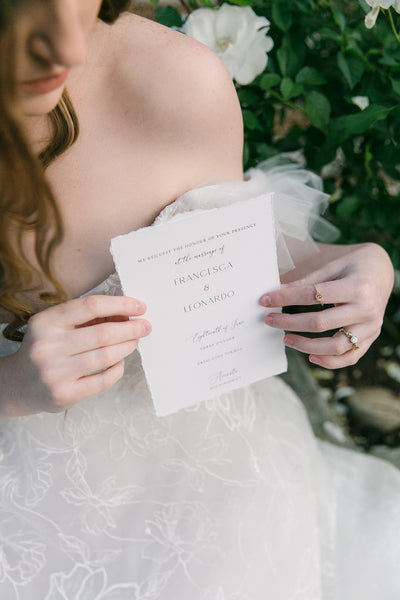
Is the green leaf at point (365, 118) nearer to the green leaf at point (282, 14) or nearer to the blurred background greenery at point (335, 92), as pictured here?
the blurred background greenery at point (335, 92)

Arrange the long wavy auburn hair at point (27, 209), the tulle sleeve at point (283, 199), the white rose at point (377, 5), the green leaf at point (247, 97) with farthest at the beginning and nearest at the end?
1. the green leaf at point (247, 97)
2. the tulle sleeve at point (283, 199)
3. the white rose at point (377, 5)
4. the long wavy auburn hair at point (27, 209)

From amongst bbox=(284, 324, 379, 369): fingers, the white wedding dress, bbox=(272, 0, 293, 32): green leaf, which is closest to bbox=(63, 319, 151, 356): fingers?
the white wedding dress

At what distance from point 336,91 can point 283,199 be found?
41cm

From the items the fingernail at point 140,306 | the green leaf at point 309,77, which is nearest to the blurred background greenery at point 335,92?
the green leaf at point 309,77

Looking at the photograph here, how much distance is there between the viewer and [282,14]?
973 mm

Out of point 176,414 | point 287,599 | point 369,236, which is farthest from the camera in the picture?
point 369,236

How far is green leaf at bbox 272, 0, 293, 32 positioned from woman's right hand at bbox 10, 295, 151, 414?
0.66 meters

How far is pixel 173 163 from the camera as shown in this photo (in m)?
0.86

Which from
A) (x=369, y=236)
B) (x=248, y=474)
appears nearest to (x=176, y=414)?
(x=248, y=474)

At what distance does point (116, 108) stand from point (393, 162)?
2.12 ft

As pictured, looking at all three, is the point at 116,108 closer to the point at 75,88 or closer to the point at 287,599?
the point at 75,88

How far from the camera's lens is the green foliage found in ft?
3.18

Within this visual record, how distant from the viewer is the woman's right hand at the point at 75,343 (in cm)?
67

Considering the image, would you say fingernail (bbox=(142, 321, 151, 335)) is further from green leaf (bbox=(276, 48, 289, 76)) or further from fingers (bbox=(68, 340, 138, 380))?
green leaf (bbox=(276, 48, 289, 76))
